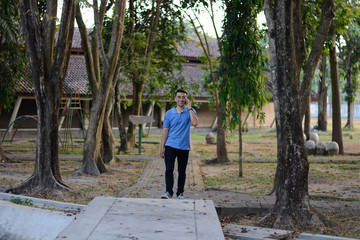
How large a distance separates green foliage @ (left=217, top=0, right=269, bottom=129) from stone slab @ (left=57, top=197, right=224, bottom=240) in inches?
209

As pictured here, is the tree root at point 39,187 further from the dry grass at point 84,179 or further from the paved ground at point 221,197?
the paved ground at point 221,197

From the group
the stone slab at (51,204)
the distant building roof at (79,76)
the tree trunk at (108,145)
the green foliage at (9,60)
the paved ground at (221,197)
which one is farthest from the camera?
the distant building roof at (79,76)

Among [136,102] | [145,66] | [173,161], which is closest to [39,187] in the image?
[173,161]

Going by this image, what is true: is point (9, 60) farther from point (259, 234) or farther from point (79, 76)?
point (259, 234)

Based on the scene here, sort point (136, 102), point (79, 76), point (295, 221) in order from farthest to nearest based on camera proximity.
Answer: point (79, 76) < point (136, 102) < point (295, 221)

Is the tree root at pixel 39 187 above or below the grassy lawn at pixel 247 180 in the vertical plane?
above

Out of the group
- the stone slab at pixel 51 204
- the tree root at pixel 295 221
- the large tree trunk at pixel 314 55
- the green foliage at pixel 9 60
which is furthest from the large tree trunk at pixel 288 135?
the green foliage at pixel 9 60

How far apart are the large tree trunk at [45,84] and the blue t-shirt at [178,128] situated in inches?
109

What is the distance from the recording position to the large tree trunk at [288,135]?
23.9ft

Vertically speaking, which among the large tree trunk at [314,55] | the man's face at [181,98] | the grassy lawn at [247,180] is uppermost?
the large tree trunk at [314,55]

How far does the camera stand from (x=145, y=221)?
6188 mm

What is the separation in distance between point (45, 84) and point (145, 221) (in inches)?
178

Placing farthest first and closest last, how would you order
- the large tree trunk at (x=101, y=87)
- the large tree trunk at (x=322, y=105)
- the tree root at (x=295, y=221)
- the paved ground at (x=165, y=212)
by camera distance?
the large tree trunk at (x=322, y=105), the large tree trunk at (x=101, y=87), the tree root at (x=295, y=221), the paved ground at (x=165, y=212)

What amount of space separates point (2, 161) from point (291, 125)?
36.8ft
